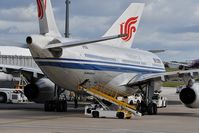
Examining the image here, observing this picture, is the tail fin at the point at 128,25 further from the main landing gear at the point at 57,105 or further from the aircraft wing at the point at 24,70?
the main landing gear at the point at 57,105

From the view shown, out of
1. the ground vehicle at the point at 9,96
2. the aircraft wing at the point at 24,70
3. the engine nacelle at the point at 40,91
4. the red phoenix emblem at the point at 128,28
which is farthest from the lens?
the ground vehicle at the point at 9,96

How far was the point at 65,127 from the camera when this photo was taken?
21.1m

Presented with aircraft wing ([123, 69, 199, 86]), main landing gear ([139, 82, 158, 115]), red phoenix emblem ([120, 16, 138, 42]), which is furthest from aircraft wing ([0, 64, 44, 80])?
red phoenix emblem ([120, 16, 138, 42])

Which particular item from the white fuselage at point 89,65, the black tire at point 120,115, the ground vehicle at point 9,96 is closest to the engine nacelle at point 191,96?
the white fuselage at point 89,65

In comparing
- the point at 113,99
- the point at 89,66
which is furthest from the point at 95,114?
the point at 89,66

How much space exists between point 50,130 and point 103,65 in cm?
1221

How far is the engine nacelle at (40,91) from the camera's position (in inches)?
1414

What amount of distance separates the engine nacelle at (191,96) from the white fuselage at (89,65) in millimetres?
4446

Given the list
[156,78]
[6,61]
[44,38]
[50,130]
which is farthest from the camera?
[6,61]

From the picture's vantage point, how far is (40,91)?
35875 mm

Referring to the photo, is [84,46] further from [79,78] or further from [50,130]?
[50,130]

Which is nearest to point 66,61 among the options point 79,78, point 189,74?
point 79,78

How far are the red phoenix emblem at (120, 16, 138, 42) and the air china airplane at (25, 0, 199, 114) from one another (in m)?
2.25

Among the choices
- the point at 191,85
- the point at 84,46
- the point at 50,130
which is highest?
the point at 84,46
